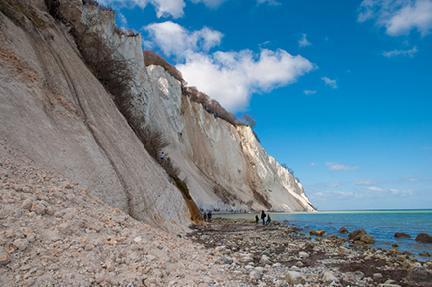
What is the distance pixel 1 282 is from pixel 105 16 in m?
20.8

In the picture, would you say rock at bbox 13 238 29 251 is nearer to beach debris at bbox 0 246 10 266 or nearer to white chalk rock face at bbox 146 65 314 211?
beach debris at bbox 0 246 10 266

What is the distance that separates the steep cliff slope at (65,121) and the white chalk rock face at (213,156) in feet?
49.9

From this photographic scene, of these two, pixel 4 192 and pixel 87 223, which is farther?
pixel 87 223

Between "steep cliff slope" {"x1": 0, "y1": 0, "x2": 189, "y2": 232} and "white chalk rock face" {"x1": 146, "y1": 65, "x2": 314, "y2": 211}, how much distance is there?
598 inches

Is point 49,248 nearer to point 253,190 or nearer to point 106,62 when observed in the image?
point 106,62

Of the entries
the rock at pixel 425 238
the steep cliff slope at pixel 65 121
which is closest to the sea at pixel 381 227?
the rock at pixel 425 238

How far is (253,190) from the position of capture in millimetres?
50781

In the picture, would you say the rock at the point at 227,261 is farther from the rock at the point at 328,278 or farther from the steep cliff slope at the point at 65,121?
the steep cliff slope at the point at 65,121

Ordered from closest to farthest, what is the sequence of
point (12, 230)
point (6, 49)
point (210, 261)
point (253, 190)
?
point (12, 230) → point (210, 261) → point (6, 49) → point (253, 190)

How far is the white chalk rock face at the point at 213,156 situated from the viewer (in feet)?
112

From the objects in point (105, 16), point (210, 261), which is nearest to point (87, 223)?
point (210, 261)

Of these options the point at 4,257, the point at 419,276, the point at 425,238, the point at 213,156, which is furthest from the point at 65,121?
the point at 213,156

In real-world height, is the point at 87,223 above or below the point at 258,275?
above

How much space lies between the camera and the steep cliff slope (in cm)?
726
